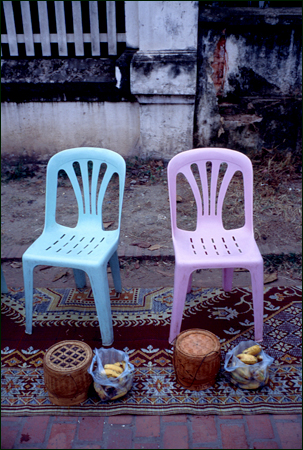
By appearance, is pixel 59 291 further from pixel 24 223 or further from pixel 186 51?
pixel 186 51

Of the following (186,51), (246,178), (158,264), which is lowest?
(158,264)

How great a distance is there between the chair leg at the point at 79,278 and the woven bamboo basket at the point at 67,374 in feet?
3.29

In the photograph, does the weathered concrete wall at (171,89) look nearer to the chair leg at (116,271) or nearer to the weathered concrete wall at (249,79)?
the weathered concrete wall at (249,79)

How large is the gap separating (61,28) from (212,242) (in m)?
4.16

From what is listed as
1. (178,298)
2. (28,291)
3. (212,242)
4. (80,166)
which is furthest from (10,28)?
(178,298)

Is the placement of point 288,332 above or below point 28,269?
below

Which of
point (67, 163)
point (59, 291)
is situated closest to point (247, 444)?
point (59, 291)

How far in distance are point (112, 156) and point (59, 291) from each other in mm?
1311

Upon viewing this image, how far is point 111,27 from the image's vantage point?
5207mm

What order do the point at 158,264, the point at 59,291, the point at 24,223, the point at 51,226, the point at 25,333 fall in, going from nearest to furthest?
the point at 25,333 < the point at 51,226 < the point at 59,291 < the point at 158,264 < the point at 24,223

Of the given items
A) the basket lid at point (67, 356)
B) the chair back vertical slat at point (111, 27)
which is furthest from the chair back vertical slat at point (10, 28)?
the basket lid at point (67, 356)

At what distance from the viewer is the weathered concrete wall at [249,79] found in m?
4.94

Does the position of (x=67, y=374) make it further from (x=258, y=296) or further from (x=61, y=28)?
(x=61, y=28)

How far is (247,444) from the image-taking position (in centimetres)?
201
